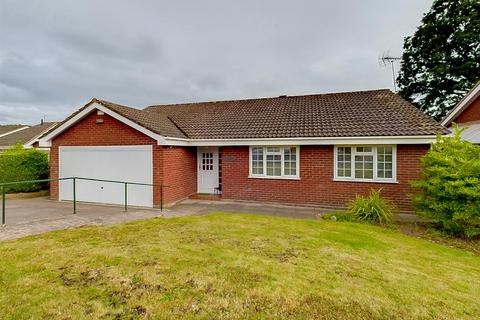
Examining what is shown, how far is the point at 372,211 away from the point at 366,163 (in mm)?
2278

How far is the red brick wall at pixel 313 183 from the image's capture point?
9397 millimetres

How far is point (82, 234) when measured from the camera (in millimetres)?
6332

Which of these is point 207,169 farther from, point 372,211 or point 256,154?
point 372,211

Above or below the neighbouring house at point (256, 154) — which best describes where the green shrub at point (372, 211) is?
below

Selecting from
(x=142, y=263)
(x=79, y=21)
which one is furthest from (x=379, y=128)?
(x=79, y=21)

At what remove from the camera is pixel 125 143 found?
35.4 feet

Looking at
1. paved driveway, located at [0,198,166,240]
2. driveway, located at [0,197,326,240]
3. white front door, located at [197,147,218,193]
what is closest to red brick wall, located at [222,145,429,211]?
driveway, located at [0,197,326,240]

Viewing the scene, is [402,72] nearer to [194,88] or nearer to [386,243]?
[194,88]

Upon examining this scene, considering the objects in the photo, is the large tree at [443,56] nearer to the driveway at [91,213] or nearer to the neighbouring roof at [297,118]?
the neighbouring roof at [297,118]

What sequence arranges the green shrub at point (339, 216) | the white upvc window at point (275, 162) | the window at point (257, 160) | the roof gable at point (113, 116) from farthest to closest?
the window at point (257, 160) < the white upvc window at point (275, 162) < the roof gable at point (113, 116) < the green shrub at point (339, 216)

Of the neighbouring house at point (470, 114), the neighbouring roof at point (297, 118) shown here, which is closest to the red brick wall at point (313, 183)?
the neighbouring roof at point (297, 118)

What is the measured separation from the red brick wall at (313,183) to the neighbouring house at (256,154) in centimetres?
4

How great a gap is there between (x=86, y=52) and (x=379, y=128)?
64.1 feet

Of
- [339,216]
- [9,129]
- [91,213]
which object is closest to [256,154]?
[339,216]
